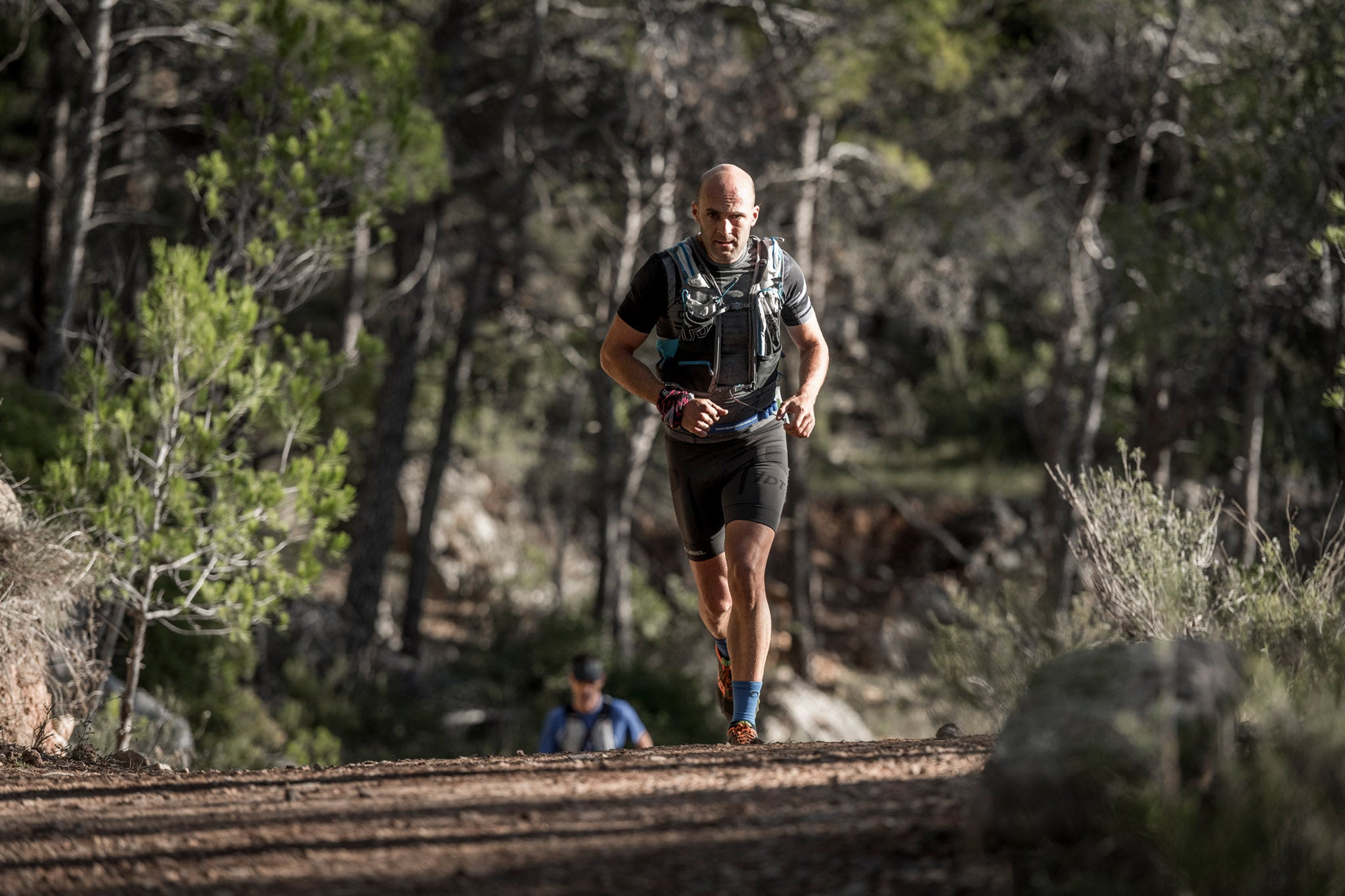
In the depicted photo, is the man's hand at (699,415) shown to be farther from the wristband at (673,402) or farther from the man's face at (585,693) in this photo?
the man's face at (585,693)

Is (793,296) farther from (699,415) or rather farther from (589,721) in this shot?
(589,721)

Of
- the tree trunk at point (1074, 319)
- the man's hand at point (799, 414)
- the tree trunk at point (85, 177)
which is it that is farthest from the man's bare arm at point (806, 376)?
the tree trunk at point (1074, 319)

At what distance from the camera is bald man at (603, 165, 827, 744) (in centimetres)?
476

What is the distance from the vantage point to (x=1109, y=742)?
9.07 feet

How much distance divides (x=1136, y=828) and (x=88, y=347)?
5743mm

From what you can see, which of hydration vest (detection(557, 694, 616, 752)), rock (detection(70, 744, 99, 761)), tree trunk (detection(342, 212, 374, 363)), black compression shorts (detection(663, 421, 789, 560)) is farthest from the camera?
tree trunk (detection(342, 212, 374, 363))

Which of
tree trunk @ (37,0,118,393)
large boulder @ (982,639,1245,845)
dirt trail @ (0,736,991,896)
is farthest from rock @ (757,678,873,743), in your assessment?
large boulder @ (982,639,1245,845)

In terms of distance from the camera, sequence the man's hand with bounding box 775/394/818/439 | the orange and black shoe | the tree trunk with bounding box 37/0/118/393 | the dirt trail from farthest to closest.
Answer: the tree trunk with bounding box 37/0/118/393
the orange and black shoe
the man's hand with bounding box 775/394/818/439
the dirt trail

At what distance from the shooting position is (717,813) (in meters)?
3.28

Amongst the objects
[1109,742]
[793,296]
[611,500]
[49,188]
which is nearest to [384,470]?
[611,500]

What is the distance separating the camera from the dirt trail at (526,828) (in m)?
2.85

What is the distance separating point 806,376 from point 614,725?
2.72 metres

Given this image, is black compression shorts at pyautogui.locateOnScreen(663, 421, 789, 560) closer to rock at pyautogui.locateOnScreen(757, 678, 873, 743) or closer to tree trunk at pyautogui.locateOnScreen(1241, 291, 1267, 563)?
tree trunk at pyautogui.locateOnScreen(1241, 291, 1267, 563)

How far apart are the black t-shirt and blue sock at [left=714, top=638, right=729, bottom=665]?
976 mm
